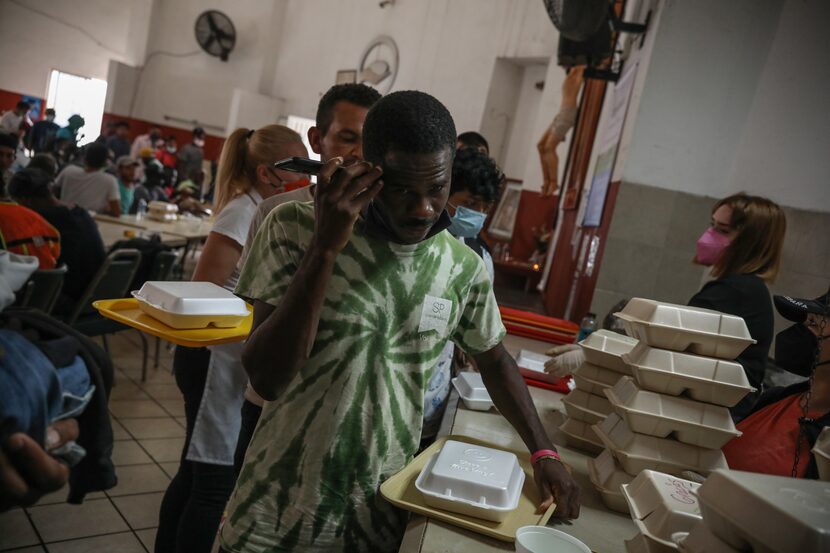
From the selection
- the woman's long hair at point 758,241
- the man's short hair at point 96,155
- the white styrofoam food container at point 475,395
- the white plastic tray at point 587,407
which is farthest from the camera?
the man's short hair at point 96,155

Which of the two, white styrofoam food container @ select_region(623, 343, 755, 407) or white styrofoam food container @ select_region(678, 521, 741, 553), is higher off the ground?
white styrofoam food container @ select_region(623, 343, 755, 407)

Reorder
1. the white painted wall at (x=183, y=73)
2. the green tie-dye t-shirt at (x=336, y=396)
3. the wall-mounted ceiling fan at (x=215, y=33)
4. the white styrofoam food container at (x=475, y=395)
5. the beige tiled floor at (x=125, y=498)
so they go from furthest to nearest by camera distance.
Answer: the white painted wall at (x=183, y=73)
the wall-mounted ceiling fan at (x=215, y=33)
the beige tiled floor at (x=125, y=498)
the white styrofoam food container at (x=475, y=395)
the green tie-dye t-shirt at (x=336, y=396)

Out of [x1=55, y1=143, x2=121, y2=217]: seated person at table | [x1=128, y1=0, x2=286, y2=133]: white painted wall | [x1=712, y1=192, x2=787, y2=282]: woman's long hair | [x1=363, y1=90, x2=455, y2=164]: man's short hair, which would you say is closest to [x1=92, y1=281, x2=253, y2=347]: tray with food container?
[x1=363, y1=90, x2=455, y2=164]: man's short hair

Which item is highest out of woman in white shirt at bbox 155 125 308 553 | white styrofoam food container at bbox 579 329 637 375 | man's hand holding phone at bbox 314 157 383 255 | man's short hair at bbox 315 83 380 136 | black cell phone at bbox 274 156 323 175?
man's short hair at bbox 315 83 380 136

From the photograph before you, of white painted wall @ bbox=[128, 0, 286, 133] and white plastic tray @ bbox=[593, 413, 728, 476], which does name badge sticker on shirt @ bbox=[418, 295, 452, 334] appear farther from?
white painted wall @ bbox=[128, 0, 286, 133]

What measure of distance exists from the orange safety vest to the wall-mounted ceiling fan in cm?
1198

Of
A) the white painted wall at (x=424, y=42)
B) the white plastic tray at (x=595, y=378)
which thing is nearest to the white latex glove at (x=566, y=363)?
the white plastic tray at (x=595, y=378)

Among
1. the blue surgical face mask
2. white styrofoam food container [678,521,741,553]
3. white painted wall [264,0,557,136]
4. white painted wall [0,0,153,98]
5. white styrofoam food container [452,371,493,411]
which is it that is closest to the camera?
white styrofoam food container [678,521,741,553]

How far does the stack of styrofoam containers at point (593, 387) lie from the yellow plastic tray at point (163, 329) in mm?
1011

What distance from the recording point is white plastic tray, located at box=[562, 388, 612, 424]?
175 cm

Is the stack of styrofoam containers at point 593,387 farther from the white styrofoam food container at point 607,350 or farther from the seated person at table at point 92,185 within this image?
the seated person at table at point 92,185

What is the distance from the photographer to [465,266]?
1241 millimetres

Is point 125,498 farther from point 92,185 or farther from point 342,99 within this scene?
point 92,185

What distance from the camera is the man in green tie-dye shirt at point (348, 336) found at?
101cm
